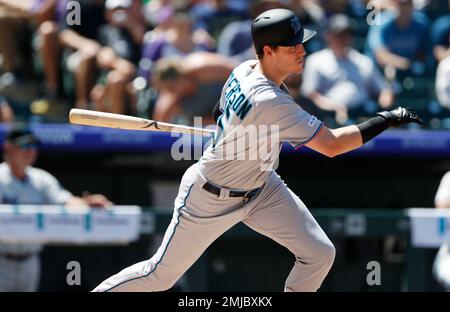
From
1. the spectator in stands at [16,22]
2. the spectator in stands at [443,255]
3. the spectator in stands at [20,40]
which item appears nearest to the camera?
the spectator in stands at [443,255]

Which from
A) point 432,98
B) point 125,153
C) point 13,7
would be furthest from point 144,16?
point 432,98

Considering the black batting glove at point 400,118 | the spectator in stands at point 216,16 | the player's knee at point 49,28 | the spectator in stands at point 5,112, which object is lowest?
the black batting glove at point 400,118

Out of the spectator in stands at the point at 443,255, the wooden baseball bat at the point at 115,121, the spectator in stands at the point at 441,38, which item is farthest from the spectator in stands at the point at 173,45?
the wooden baseball bat at the point at 115,121

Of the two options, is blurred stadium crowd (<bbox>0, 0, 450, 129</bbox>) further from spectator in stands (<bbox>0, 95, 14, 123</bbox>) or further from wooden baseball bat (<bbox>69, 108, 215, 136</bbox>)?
wooden baseball bat (<bbox>69, 108, 215, 136</bbox>)

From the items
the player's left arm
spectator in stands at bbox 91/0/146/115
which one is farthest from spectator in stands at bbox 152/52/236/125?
the player's left arm

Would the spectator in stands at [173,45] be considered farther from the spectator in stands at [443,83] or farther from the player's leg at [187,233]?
the player's leg at [187,233]

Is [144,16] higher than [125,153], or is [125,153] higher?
[144,16]
